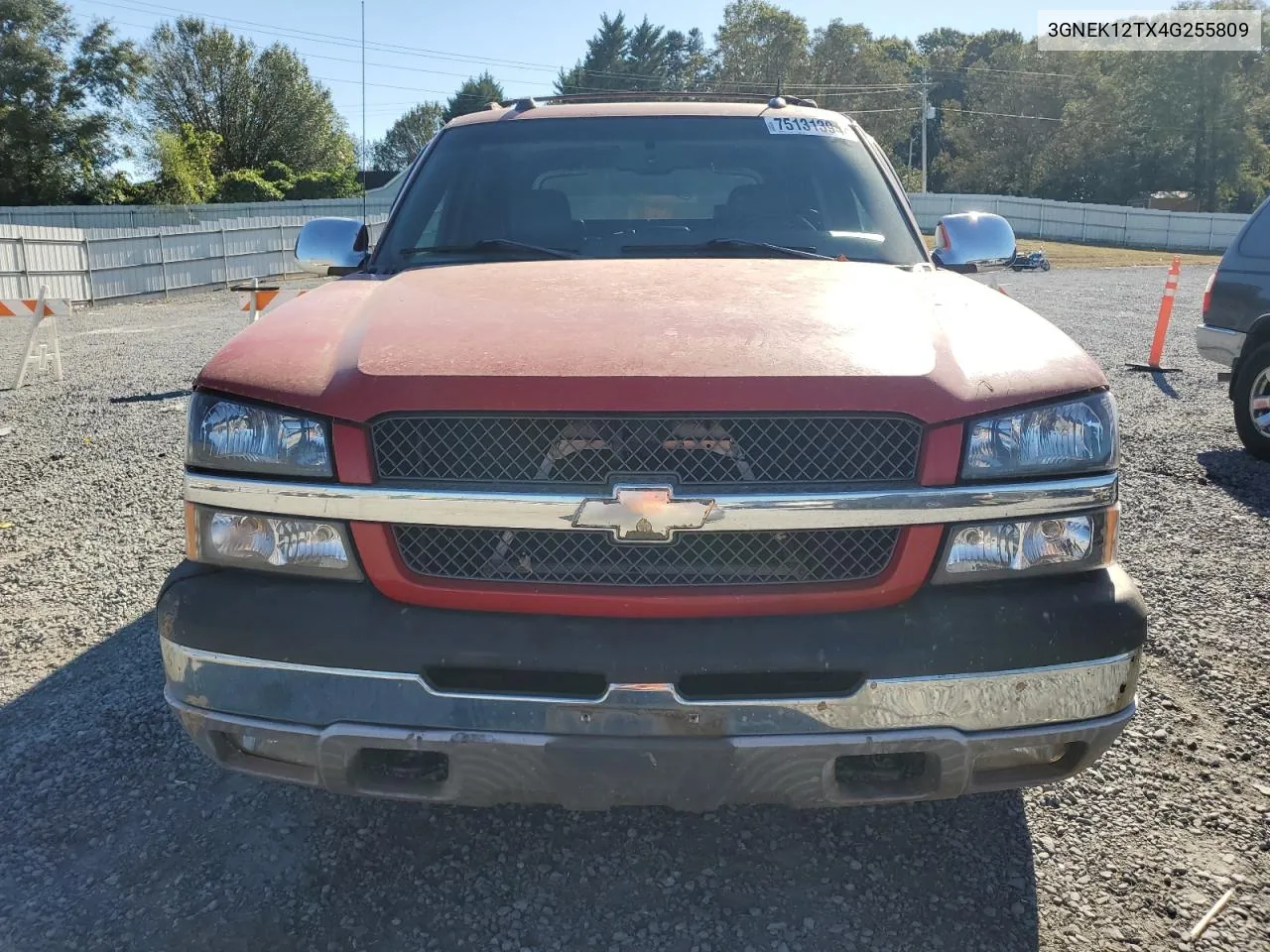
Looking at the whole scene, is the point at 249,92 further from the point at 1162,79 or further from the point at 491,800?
the point at 491,800

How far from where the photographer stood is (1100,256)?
39438 mm

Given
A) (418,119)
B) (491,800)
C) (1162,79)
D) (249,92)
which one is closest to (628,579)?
(491,800)

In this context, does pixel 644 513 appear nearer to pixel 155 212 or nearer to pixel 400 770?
pixel 400 770

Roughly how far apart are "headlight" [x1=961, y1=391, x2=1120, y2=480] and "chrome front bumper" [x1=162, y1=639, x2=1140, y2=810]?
16.3 inches

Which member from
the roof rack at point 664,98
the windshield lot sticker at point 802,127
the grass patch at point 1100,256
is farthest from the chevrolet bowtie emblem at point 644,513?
the grass patch at point 1100,256

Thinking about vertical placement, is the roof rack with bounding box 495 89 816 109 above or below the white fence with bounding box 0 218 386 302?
above

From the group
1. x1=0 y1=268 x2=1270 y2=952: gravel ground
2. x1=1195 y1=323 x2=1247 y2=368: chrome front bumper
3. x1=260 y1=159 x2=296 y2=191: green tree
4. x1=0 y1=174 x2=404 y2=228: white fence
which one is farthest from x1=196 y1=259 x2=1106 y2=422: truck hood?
x1=260 y1=159 x2=296 y2=191: green tree

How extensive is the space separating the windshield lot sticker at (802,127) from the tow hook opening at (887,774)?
97.8 inches

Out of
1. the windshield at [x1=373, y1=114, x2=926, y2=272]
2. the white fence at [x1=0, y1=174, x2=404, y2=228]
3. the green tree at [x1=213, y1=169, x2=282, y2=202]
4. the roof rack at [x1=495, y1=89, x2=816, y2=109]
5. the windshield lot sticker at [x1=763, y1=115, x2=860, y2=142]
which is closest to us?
A: the windshield at [x1=373, y1=114, x2=926, y2=272]

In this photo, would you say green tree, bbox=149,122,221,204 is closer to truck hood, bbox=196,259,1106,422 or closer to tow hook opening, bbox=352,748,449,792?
truck hood, bbox=196,259,1106,422

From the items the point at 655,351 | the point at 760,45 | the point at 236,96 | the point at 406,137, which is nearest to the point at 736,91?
the point at 655,351

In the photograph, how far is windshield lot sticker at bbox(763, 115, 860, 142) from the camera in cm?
392

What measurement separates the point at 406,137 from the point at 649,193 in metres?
100

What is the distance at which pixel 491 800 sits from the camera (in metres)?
2.21
